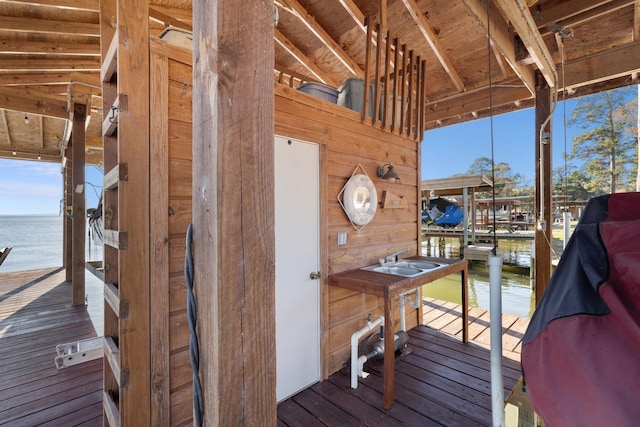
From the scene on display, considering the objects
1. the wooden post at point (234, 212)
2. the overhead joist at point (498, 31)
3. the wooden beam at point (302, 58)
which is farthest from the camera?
the wooden beam at point (302, 58)

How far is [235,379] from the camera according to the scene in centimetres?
61

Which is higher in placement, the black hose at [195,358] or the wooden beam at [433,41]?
the wooden beam at [433,41]

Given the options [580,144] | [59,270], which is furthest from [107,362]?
[580,144]

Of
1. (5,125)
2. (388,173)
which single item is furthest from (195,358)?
(5,125)

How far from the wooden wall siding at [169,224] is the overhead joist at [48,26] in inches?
83.0

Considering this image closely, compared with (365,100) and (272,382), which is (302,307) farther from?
(365,100)

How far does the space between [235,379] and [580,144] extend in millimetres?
13772

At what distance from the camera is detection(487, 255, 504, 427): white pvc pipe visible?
0.85 metres

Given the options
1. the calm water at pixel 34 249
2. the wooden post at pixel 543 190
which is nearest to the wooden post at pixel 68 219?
the calm water at pixel 34 249

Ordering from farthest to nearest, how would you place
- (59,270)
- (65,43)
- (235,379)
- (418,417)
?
(59,270) < (65,43) < (418,417) < (235,379)

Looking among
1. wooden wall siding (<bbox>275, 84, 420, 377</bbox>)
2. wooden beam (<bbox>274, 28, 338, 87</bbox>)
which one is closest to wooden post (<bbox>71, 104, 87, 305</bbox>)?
wooden beam (<bbox>274, 28, 338, 87</bbox>)

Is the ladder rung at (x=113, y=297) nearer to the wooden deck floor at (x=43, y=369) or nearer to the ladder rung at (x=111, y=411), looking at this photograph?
the ladder rung at (x=111, y=411)

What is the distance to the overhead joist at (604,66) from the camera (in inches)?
106

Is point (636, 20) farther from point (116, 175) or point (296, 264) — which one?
point (116, 175)
